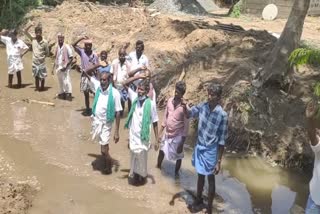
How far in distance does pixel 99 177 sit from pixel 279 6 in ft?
57.2

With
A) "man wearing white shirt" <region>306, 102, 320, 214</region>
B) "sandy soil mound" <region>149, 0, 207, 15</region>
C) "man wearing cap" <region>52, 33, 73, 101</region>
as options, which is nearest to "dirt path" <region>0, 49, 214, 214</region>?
"man wearing cap" <region>52, 33, 73, 101</region>

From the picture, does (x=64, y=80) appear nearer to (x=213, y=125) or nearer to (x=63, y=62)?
(x=63, y=62)

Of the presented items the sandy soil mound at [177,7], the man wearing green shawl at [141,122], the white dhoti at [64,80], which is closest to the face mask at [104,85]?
the man wearing green shawl at [141,122]

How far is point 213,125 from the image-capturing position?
5762 millimetres

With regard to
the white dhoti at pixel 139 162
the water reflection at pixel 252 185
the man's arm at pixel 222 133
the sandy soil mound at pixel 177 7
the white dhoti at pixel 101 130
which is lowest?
the water reflection at pixel 252 185

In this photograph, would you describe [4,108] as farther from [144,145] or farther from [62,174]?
[144,145]

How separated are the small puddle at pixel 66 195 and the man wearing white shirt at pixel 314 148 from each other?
2493mm

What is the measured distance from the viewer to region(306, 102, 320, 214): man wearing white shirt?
14.3ft

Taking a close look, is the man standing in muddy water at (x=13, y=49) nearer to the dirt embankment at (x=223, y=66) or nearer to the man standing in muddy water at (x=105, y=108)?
the dirt embankment at (x=223, y=66)

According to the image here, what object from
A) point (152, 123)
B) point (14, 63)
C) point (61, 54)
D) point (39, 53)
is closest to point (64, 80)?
point (61, 54)

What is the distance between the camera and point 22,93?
1117cm

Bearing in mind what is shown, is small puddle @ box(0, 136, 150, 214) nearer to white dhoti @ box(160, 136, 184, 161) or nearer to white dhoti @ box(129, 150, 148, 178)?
white dhoti @ box(129, 150, 148, 178)

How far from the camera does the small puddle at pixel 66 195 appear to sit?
626cm

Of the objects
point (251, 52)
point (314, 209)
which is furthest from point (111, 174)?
point (251, 52)
